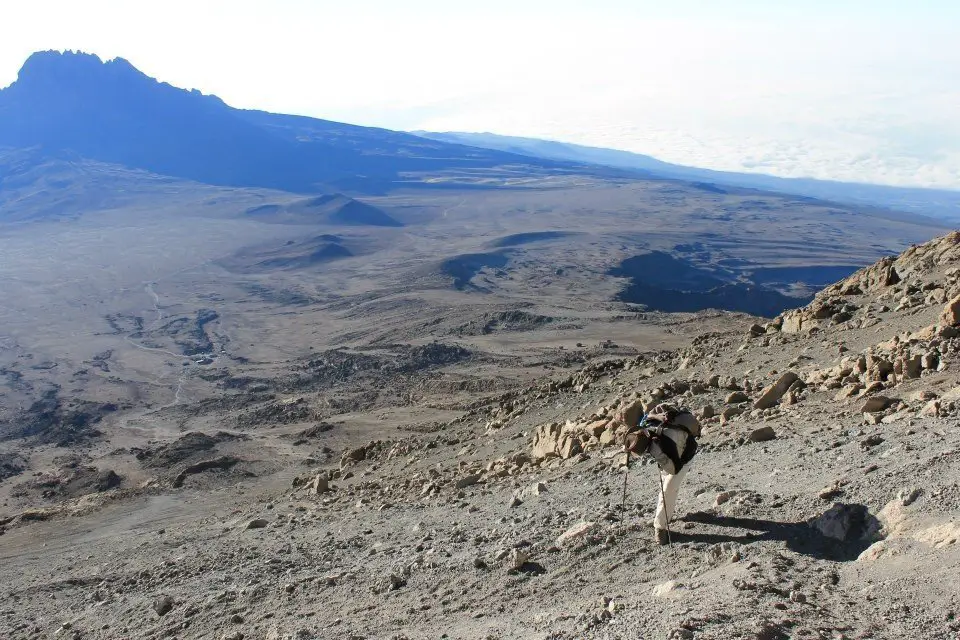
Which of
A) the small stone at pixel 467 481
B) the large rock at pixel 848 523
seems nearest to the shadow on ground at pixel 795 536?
the large rock at pixel 848 523

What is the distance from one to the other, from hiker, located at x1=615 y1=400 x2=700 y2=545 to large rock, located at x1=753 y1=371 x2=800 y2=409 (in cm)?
346

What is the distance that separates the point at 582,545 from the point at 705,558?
101 centimetres

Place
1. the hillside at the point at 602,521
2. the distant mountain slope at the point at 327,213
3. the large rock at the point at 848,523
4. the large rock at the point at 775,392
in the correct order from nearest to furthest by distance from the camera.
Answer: the hillside at the point at 602,521
the large rock at the point at 848,523
the large rock at the point at 775,392
the distant mountain slope at the point at 327,213

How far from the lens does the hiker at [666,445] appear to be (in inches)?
233

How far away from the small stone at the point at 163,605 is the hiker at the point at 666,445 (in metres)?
4.28

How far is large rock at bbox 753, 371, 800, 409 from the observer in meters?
9.16

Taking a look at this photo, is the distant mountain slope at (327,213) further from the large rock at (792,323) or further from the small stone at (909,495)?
the small stone at (909,495)

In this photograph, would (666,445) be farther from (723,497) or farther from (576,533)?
(576,533)

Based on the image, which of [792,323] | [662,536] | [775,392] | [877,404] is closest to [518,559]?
[662,536]

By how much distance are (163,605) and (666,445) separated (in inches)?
179

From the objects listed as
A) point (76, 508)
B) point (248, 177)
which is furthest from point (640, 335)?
point (248, 177)

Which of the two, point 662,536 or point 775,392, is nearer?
point 662,536

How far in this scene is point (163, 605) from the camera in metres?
7.69

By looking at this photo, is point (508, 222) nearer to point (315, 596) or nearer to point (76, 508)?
point (76, 508)
